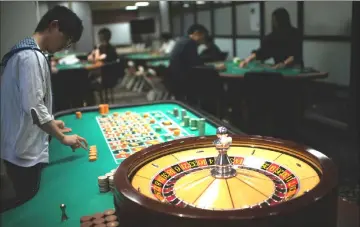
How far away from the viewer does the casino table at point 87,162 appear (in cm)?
133

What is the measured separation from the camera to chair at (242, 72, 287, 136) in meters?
4.00

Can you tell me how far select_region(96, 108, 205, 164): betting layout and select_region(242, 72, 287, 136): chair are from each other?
151cm

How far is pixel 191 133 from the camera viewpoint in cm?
223

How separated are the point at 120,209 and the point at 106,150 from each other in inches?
36.8

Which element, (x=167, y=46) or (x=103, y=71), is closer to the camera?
(x=103, y=71)

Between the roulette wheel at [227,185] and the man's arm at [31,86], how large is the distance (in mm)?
489

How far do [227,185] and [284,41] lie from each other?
12.8ft

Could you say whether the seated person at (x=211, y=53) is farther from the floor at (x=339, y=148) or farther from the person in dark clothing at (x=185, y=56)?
the floor at (x=339, y=148)

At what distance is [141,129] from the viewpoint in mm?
2342

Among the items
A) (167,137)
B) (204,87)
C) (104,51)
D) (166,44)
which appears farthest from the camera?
(166,44)

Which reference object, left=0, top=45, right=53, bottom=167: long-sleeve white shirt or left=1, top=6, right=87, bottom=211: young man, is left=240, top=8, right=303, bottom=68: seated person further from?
left=0, top=45, right=53, bottom=167: long-sleeve white shirt

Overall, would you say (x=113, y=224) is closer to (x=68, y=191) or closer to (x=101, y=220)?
(x=101, y=220)

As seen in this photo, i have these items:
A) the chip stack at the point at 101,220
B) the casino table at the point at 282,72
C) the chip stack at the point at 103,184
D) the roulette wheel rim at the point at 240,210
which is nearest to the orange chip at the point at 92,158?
the chip stack at the point at 103,184

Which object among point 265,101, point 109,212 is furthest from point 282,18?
point 109,212
